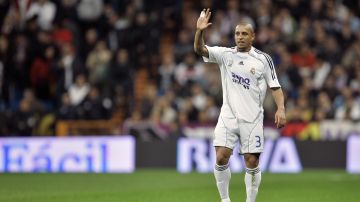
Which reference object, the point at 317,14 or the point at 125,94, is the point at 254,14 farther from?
the point at 125,94

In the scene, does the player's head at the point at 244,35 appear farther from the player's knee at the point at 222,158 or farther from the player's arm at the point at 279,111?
the player's knee at the point at 222,158

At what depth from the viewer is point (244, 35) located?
33.7 ft

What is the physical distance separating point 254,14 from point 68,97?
17.9 ft

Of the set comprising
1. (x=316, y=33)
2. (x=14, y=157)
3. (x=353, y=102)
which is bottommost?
(x=14, y=157)

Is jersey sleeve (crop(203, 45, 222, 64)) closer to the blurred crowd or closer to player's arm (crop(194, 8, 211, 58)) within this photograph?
player's arm (crop(194, 8, 211, 58))

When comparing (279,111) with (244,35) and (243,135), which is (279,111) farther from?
(244,35)

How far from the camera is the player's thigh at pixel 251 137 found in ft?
33.9

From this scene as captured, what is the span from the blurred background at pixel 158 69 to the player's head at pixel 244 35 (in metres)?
9.84

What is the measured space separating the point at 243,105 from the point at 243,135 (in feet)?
1.15

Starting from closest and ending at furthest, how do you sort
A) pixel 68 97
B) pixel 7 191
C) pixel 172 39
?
pixel 7 191 → pixel 68 97 → pixel 172 39

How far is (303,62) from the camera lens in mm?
22094

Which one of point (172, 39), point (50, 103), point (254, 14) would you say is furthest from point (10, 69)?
point (254, 14)

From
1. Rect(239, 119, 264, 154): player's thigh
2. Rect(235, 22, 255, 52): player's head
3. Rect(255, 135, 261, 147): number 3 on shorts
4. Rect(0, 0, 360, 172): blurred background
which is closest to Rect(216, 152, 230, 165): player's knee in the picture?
Rect(239, 119, 264, 154): player's thigh

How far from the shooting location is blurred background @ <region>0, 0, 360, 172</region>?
2053cm
